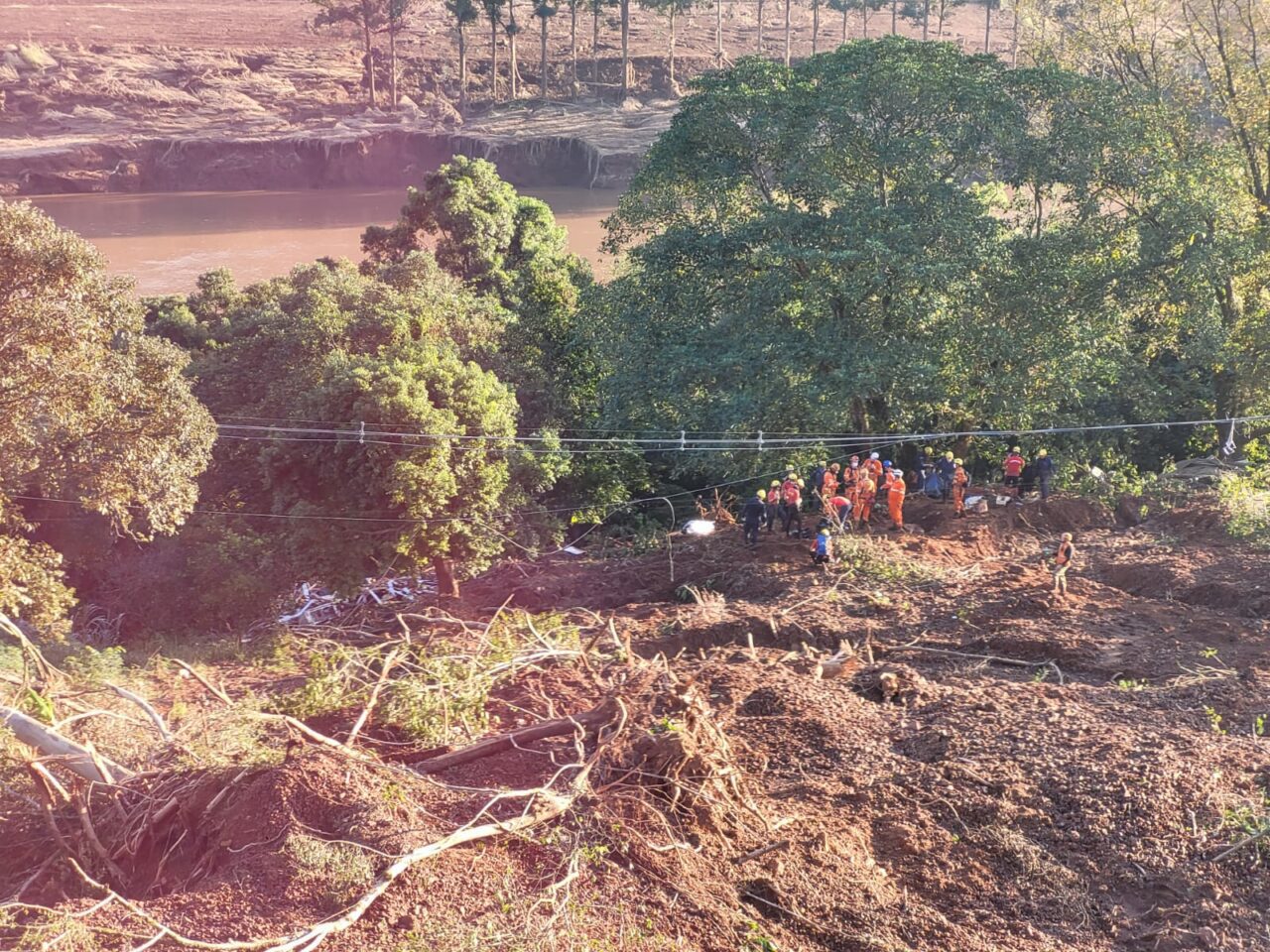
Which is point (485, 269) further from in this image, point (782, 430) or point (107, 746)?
point (107, 746)

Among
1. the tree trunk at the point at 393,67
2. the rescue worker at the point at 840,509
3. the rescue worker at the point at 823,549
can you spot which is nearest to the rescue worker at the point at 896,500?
the rescue worker at the point at 840,509

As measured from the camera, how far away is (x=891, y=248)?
53.2ft

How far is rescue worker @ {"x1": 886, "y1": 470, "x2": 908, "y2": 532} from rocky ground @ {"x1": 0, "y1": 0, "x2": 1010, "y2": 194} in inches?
1516

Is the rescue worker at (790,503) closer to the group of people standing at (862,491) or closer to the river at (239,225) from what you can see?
the group of people standing at (862,491)

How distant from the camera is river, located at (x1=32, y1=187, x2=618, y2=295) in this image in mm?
41219

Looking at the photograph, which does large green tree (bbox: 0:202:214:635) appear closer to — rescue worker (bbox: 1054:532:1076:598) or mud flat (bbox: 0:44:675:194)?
rescue worker (bbox: 1054:532:1076:598)

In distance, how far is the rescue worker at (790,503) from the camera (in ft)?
48.1

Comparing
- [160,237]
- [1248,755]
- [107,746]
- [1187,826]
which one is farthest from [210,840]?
[160,237]

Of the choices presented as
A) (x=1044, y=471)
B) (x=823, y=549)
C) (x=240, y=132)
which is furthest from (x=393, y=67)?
(x=823, y=549)

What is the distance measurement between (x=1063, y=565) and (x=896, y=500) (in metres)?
2.91

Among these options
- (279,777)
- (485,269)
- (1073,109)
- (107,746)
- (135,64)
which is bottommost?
(107,746)

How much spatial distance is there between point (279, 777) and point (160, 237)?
4393cm

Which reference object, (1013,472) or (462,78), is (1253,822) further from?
(462,78)

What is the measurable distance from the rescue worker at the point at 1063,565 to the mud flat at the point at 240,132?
133 feet
